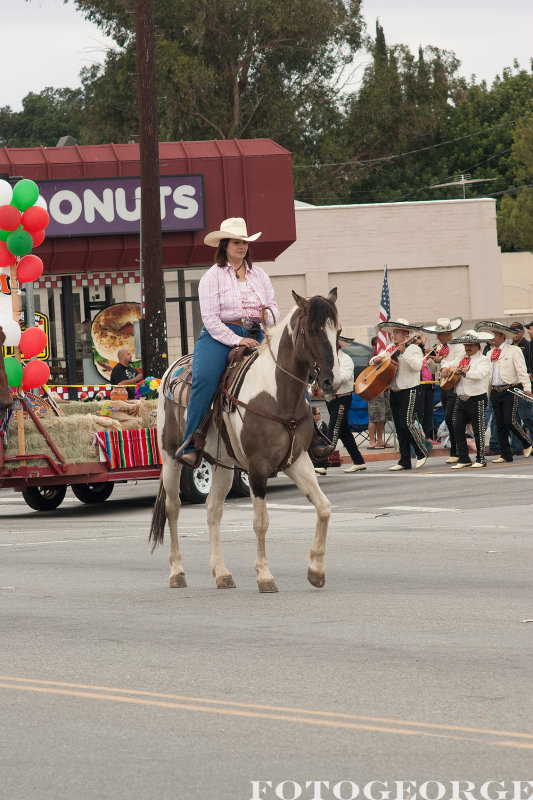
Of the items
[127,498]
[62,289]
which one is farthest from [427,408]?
[62,289]

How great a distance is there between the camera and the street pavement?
16.9 ft

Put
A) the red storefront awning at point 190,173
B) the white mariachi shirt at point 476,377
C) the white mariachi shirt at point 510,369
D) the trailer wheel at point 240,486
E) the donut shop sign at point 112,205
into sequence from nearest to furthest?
the trailer wheel at point 240,486 → the white mariachi shirt at point 476,377 → the white mariachi shirt at point 510,369 → the donut shop sign at point 112,205 → the red storefront awning at point 190,173

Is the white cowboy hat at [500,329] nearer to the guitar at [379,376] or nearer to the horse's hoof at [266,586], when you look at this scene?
the guitar at [379,376]

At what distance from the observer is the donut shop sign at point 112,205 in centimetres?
2834

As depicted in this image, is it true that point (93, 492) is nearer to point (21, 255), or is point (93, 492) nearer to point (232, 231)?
point (21, 255)

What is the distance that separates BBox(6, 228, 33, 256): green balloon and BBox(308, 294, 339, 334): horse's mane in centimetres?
788

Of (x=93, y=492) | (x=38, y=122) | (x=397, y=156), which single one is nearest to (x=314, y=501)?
(x=93, y=492)

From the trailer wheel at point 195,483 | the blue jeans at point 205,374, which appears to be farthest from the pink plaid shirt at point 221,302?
the trailer wheel at point 195,483

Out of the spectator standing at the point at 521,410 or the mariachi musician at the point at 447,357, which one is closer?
the mariachi musician at the point at 447,357

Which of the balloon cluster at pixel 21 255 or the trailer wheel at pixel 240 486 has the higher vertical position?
the balloon cluster at pixel 21 255

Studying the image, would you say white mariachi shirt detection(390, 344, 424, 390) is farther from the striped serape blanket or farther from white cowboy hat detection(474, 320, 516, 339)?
the striped serape blanket

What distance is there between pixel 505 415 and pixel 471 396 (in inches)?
49.8

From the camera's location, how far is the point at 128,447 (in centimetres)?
1700

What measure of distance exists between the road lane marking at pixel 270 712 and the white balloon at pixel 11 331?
943 centimetres
